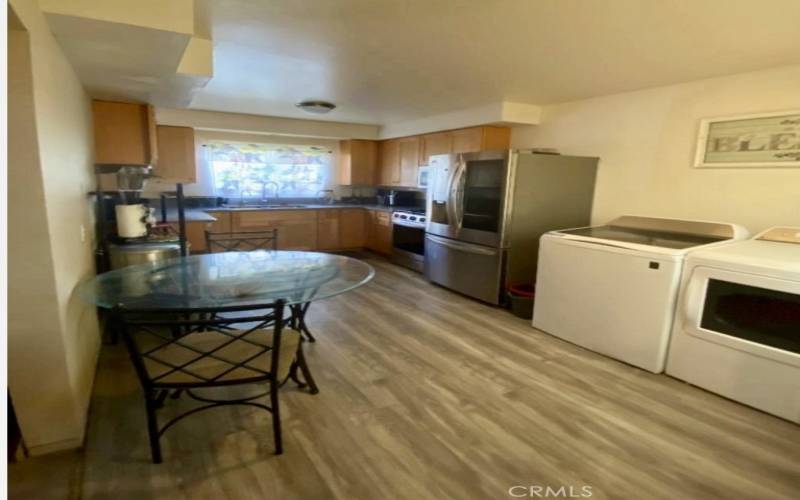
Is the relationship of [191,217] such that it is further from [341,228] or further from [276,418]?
[276,418]

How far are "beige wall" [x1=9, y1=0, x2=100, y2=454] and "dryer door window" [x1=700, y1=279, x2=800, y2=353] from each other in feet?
11.1

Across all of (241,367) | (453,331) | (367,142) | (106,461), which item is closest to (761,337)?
(453,331)

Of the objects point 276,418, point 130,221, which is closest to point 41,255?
point 276,418

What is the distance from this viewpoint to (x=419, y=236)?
5367 millimetres

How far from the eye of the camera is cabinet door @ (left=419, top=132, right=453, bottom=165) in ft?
16.8

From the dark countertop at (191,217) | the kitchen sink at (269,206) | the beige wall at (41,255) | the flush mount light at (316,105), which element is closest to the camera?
the beige wall at (41,255)

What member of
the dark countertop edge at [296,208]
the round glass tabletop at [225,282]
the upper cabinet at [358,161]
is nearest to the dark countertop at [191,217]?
the dark countertop edge at [296,208]

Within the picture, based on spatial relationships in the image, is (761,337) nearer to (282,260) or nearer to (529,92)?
(529,92)

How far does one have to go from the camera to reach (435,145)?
5.35 meters

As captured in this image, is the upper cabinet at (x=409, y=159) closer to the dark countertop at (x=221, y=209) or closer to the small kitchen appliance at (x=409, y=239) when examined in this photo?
the dark countertop at (x=221, y=209)

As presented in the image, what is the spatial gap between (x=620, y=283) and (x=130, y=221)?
3.57 m

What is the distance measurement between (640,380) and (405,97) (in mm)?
3206

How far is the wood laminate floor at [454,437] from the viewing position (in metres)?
1.68

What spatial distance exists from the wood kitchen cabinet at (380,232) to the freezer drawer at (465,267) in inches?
53.7
